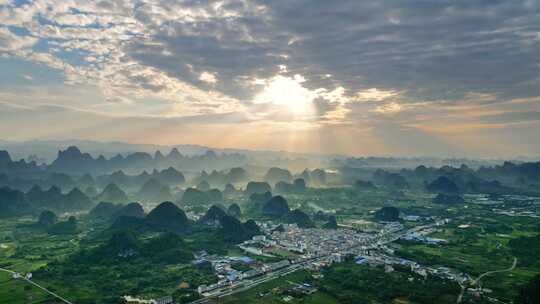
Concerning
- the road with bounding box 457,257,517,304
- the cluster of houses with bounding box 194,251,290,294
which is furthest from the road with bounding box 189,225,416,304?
the road with bounding box 457,257,517,304

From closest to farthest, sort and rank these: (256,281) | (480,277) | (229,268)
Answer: (256,281) → (480,277) → (229,268)

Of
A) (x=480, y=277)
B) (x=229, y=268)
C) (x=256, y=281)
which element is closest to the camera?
(x=256, y=281)

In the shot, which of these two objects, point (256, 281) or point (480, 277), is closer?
point (256, 281)

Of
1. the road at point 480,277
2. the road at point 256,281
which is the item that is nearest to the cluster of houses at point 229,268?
the road at point 256,281

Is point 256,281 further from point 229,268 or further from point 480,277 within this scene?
point 480,277

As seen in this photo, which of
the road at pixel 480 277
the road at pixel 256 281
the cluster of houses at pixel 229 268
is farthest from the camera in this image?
the cluster of houses at pixel 229 268

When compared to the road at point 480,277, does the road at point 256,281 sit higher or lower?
lower

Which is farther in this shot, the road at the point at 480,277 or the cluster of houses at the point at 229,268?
the cluster of houses at the point at 229,268

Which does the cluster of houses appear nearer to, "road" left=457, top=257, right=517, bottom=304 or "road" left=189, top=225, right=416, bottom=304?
"road" left=189, top=225, right=416, bottom=304

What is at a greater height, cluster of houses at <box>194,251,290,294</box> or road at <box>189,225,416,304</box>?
cluster of houses at <box>194,251,290,294</box>

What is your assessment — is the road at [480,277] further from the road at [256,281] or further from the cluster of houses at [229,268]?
the cluster of houses at [229,268]

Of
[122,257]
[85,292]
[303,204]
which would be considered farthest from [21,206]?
[303,204]

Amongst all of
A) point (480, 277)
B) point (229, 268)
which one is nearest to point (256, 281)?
point (229, 268)
